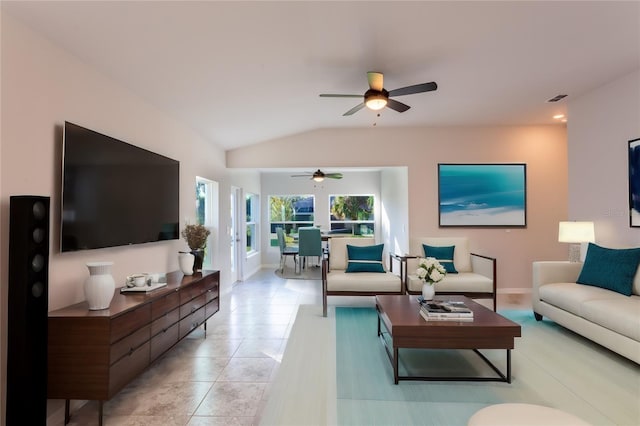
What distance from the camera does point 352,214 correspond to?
912 centimetres

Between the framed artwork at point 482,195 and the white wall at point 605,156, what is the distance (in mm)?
994

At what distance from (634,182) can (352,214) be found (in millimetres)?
5929

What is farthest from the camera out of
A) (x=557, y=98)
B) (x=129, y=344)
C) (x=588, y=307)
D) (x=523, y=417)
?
(x=557, y=98)

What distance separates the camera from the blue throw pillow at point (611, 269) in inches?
134

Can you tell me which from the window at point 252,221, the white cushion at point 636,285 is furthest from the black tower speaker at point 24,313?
the window at point 252,221

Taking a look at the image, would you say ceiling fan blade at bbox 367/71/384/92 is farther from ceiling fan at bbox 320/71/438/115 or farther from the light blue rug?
the light blue rug

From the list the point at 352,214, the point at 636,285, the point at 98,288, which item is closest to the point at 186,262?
the point at 98,288

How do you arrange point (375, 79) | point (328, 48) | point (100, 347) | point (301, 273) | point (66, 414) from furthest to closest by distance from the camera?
point (301, 273)
point (375, 79)
point (328, 48)
point (66, 414)
point (100, 347)

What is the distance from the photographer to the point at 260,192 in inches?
353

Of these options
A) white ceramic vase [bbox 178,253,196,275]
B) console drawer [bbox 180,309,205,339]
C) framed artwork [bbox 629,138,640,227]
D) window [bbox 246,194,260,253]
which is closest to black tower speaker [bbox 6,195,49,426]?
console drawer [bbox 180,309,205,339]

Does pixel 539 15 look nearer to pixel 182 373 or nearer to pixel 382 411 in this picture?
pixel 382 411

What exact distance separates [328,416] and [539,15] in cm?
327

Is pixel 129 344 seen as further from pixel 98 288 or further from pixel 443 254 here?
pixel 443 254

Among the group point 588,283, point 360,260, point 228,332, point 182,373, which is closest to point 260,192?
point 360,260
